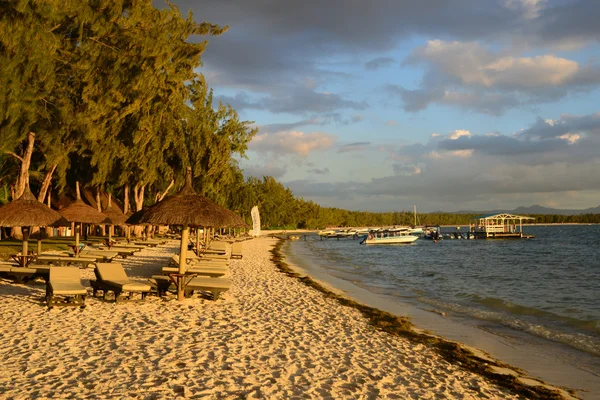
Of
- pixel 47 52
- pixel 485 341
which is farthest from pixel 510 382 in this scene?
pixel 47 52

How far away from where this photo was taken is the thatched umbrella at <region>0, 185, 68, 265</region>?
49.2 ft

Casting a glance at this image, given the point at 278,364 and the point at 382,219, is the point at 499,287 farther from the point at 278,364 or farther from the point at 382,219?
the point at 382,219

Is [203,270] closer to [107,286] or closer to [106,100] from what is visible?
[107,286]

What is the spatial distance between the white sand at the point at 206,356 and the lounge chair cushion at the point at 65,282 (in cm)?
38

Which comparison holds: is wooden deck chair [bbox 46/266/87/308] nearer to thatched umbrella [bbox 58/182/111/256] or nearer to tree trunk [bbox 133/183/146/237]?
thatched umbrella [bbox 58/182/111/256]

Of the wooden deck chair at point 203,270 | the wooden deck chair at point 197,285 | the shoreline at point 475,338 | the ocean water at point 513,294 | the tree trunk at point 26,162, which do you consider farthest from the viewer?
the tree trunk at point 26,162

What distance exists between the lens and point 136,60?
21828 mm

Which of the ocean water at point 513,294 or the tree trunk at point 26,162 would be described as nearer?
the ocean water at point 513,294

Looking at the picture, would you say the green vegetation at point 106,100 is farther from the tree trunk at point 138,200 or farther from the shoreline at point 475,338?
the shoreline at point 475,338

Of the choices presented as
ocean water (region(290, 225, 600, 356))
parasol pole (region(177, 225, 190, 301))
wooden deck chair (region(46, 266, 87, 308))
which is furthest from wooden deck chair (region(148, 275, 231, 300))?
ocean water (region(290, 225, 600, 356))

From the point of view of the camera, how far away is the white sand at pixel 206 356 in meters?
5.71

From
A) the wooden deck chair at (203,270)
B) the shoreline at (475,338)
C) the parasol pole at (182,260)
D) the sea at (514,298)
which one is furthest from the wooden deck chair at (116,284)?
the sea at (514,298)

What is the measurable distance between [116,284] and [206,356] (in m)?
4.61

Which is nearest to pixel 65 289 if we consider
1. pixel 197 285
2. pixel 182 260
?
pixel 182 260
